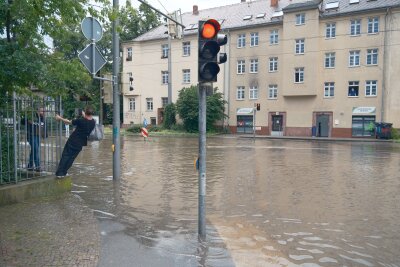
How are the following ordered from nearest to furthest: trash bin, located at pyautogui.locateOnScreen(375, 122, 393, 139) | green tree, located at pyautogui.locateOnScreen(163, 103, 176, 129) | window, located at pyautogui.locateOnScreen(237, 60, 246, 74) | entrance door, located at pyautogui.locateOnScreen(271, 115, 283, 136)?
1. trash bin, located at pyautogui.locateOnScreen(375, 122, 393, 139)
2. entrance door, located at pyautogui.locateOnScreen(271, 115, 283, 136)
3. window, located at pyautogui.locateOnScreen(237, 60, 246, 74)
4. green tree, located at pyautogui.locateOnScreen(163, 103, 176, 129)

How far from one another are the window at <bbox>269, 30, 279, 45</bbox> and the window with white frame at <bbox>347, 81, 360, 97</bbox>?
8917 millimetres

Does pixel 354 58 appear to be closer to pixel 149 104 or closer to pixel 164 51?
pixel 164 51

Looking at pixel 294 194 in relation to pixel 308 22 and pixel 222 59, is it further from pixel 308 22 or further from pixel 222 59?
pixel 308 22

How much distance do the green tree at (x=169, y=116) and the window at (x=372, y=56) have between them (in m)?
21.2

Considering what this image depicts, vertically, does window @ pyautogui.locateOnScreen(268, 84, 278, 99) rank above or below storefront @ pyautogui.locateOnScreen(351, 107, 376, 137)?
above

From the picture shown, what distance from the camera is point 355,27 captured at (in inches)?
1521

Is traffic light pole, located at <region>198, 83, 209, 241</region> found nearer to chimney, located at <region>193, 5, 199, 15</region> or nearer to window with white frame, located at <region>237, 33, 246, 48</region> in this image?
window with white frame, located at <region>237, 33, 246, 48</region>

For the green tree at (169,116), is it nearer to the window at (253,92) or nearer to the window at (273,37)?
the window at (253,92)

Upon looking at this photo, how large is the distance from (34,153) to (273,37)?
37.0 m

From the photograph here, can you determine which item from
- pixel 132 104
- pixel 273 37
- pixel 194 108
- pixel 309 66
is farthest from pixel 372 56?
pixel 132 104

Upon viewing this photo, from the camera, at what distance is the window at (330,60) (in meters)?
39.8

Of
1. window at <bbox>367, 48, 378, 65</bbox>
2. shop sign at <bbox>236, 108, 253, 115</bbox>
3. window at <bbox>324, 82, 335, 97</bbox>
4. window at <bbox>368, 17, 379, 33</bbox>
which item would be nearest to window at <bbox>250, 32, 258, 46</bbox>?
shop sign at <bbox>236, 108, 253, 115</bbox>

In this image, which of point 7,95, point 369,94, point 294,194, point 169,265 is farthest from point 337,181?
point 369,94

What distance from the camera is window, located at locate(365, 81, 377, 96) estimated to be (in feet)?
124
